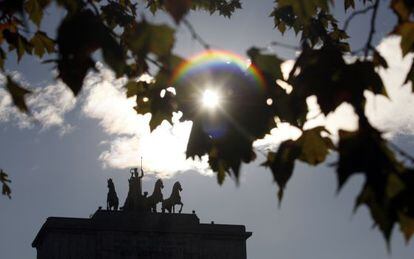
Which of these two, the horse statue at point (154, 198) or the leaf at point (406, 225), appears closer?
the leaf at point (406, 225)

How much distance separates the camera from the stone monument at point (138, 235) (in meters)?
30.9

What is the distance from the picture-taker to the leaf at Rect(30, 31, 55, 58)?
3605 millimetres

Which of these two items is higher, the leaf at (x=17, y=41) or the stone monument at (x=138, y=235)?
the stone monument at (x=138, y=235)

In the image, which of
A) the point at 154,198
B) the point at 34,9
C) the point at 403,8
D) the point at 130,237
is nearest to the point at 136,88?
the point at 34,9

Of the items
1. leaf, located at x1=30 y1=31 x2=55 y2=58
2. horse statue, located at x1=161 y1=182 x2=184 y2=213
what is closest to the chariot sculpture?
horse statue, located at x1=161 y1=182 x2=184 y2=213

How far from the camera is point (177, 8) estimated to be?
1661 millimetres

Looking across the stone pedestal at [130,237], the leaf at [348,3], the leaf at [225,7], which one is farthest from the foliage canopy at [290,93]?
the stone pedestal at [130,237]

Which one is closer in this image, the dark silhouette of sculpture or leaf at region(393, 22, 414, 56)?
leaf at region(393, 22, 414, 56)

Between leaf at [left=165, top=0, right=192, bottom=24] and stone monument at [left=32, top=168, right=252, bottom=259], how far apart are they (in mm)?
30153

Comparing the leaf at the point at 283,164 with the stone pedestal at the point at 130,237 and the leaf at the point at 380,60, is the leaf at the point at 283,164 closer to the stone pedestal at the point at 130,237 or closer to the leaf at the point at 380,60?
the leaf at the point at 380,60

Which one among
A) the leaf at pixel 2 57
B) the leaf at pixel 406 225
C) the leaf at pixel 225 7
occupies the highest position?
the leaf at pixel 225 7

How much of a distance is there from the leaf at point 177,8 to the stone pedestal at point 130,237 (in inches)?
1187

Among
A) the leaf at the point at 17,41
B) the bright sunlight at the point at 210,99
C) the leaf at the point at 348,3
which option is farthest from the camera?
the leaf at the point at 348,3

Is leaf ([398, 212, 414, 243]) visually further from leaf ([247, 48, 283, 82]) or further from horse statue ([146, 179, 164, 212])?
horse statue ([146, 179, 164, 212])
